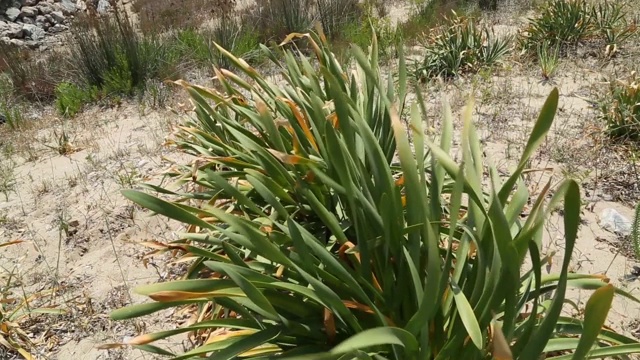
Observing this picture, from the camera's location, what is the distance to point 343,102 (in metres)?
1.48

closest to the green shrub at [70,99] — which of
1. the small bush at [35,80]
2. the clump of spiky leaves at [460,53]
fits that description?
the small bush at [35,80]

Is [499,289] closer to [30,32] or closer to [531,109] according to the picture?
[531,109]

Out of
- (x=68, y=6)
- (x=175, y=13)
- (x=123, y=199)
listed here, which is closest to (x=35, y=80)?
(x=123, y=199)

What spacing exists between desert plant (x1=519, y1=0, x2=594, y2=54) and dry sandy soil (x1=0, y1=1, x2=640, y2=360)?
0.37m

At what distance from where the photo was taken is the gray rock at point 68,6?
16359 mm

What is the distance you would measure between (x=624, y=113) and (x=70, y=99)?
5.28 m

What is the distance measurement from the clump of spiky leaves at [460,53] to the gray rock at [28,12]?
15124 mm

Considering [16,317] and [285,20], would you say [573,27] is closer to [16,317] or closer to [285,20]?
[285,20]

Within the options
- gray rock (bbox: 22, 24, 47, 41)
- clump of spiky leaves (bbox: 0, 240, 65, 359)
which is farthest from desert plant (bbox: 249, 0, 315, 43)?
gray rock (bbox: 22, 24, 47, 41)

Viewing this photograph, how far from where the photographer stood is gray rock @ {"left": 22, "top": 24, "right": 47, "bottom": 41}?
14.6 meters

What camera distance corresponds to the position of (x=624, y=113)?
3146 millimetres

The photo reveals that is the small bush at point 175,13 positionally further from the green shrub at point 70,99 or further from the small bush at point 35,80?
the green shrub at point 70,99

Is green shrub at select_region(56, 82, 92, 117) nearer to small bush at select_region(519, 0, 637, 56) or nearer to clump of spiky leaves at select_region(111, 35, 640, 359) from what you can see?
clump of spiky leaves at select_region(111, 35, 640, 359)

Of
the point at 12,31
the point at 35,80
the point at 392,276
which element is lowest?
the point at 392,276
